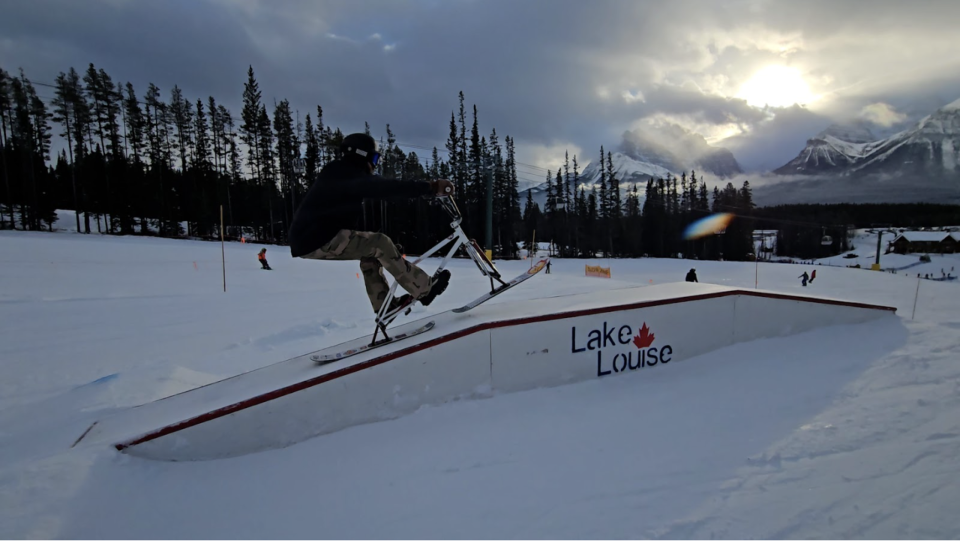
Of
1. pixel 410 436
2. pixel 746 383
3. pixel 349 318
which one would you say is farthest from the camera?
pixel 349 318

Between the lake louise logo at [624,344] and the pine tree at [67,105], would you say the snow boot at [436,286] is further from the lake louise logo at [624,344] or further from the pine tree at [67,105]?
the pine tree at [67,105]

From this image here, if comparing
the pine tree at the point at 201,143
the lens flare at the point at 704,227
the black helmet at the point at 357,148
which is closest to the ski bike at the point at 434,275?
the black helmet at the point at 357,148

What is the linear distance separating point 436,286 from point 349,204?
45.6 inches

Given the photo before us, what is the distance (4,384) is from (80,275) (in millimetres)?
16649

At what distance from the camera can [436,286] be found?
14.0 feet

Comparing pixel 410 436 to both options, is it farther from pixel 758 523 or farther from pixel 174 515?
pixel 758 523

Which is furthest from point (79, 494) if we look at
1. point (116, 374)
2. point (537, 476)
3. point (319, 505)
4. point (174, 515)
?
point (116, 374)

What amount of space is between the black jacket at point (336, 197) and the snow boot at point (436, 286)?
35.8 inches

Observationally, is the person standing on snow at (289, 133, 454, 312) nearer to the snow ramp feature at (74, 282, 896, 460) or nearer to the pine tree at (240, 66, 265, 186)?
the snow ramp feature at (74, 282, 896, 460)

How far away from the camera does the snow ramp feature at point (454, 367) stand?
10.1 feet

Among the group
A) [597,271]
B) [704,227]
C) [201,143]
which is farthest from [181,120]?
[704,227]

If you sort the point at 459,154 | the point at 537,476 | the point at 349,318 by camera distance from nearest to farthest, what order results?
the point at 537,476 → the point at 349,318 → the point at 459,154

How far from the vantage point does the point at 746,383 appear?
4109 millimetres

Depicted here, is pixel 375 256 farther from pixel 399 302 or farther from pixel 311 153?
pixel 311 153
